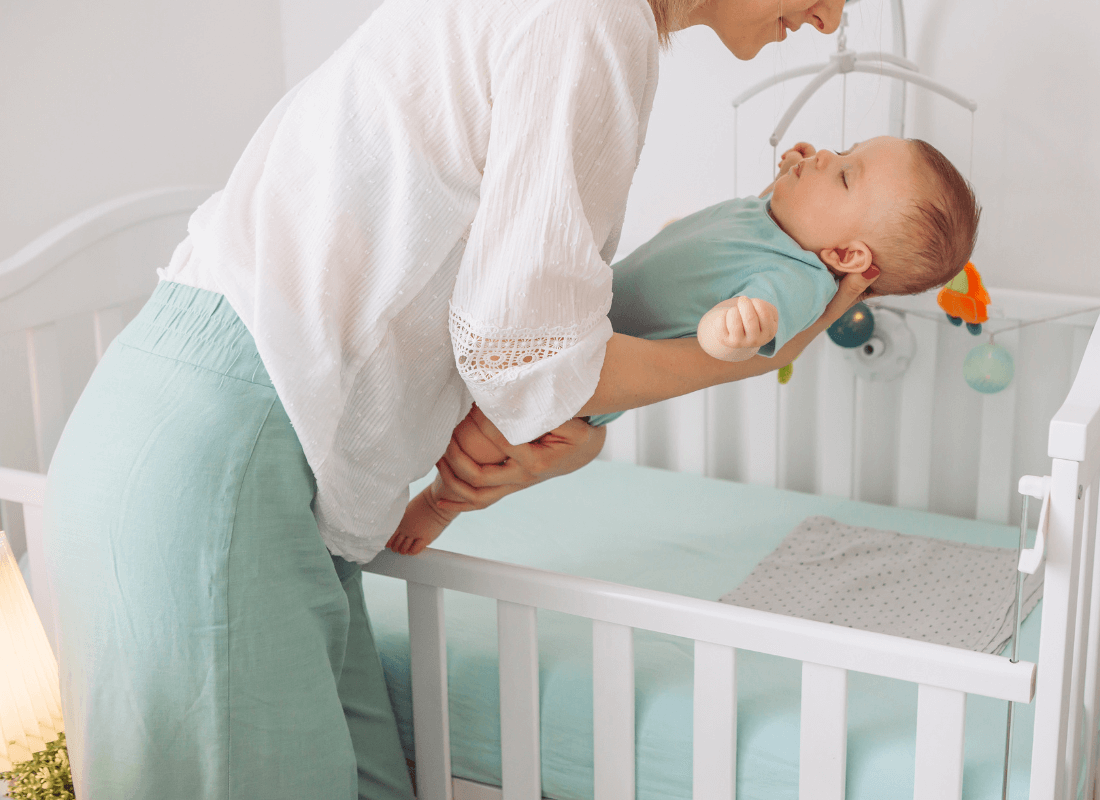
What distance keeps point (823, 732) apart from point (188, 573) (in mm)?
541

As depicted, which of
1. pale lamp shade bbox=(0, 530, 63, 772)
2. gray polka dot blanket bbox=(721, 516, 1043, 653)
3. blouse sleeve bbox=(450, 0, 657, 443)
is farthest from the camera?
gray polka dot blanket bbox=(721, 516, 1043, 653)

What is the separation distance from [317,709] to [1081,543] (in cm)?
65

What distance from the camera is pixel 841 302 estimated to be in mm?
1099

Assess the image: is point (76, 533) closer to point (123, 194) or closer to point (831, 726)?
point (831, 726)

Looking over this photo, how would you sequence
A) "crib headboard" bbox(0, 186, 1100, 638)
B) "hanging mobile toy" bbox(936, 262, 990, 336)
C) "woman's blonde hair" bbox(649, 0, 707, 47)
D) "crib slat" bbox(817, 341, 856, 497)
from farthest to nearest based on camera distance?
1. "crib slat" bbox(817, 341, 856, 497)
2. "crib headboard" bbox(0, 186, 1100, 638)
3. "hanging mobile toy" bbox(936, 262, 990, 336)
4. "woman's blonde hair" bbox(649, 0, 707, 47)

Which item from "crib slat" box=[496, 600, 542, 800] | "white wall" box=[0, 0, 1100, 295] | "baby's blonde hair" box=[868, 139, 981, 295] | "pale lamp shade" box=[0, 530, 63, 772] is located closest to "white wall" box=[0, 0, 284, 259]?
"white wall" box=[0, 0, 1100, 295]

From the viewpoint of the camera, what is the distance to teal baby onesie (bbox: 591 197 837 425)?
0.99 m

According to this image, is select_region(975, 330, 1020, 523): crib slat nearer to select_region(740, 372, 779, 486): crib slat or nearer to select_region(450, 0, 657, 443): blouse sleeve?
select_region(740, 372, 779, 486): crib slat

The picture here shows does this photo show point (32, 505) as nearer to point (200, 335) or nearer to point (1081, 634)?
point (200, 335)

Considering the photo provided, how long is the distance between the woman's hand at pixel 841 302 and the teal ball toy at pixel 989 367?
0.49 meters

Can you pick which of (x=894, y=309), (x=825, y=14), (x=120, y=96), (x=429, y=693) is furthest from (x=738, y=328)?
(x=120, y=96)

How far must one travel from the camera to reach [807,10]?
34.9 inches

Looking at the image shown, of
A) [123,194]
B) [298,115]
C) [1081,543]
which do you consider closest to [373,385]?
[298,115]

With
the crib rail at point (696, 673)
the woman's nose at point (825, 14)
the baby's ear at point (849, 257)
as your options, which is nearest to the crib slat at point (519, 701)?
the crib rail at point (696, 673)
